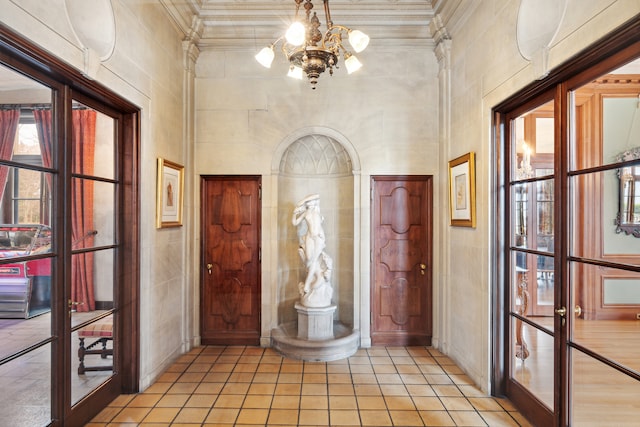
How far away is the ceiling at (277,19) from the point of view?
3646mm

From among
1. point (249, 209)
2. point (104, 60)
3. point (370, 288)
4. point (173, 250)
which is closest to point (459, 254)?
point (370, 288)

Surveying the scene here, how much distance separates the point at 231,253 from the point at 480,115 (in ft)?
9.68

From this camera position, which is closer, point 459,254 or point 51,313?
point 51,313

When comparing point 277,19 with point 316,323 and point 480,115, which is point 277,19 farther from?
point 316,323

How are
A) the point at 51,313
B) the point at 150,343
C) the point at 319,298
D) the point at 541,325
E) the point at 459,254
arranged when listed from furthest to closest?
the point at 319,298 < the point at 459,254 < the point at 150,343 < the point at 541,325 < the point at 51,313

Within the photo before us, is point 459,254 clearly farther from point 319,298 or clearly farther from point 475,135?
point 319,298

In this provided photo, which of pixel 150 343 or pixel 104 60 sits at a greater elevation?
pixel 104 60

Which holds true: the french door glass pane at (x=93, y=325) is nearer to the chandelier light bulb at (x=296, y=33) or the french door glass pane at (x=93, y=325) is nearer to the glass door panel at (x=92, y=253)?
the glass door panel at (x=92, y=253)

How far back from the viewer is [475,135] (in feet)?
10.2

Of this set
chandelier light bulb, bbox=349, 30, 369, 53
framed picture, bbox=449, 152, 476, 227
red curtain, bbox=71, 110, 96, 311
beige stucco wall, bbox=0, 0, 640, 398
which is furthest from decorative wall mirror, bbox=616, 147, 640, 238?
red curtain, bbox=71, 110, 96, 311

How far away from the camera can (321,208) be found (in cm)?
444

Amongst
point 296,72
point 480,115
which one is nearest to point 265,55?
point 296,72

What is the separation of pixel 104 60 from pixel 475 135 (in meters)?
3.01

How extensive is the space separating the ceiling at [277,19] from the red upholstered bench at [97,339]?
9.59 feet
